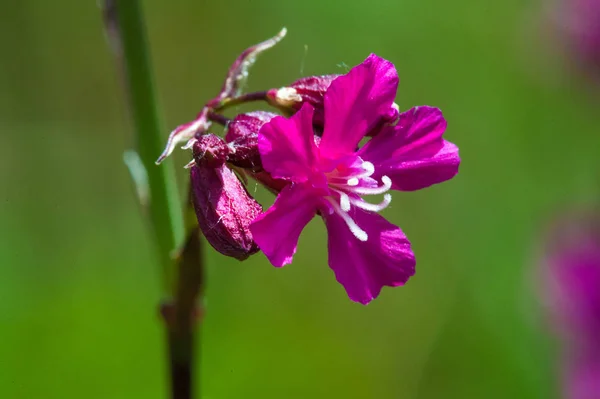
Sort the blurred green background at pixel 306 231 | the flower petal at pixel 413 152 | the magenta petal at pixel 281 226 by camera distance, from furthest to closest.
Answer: the blurred green background at pixel 306 231, the flower petal at pixel 413 152, the magenta petal at pixel 281 226

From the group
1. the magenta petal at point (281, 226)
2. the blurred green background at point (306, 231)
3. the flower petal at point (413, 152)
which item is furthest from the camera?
the blurred green background at point (306, 231)

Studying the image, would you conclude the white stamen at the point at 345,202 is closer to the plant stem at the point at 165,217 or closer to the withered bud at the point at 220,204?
the withered bud at the point at 220,204

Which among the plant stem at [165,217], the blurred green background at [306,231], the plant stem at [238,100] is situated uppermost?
the plant stem at [238,100]

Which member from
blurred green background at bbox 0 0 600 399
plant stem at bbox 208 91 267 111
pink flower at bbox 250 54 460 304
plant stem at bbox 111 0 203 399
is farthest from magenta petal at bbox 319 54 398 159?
blurred green background at bbox 0 0 600 399

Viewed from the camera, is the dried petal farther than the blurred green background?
No

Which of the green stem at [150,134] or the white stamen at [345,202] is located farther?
the green stem at [150,134]

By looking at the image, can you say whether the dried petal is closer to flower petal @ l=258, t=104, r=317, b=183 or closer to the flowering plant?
the flowering plant

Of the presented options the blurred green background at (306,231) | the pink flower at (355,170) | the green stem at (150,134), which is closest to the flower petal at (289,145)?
the pink flower at (355,170)
